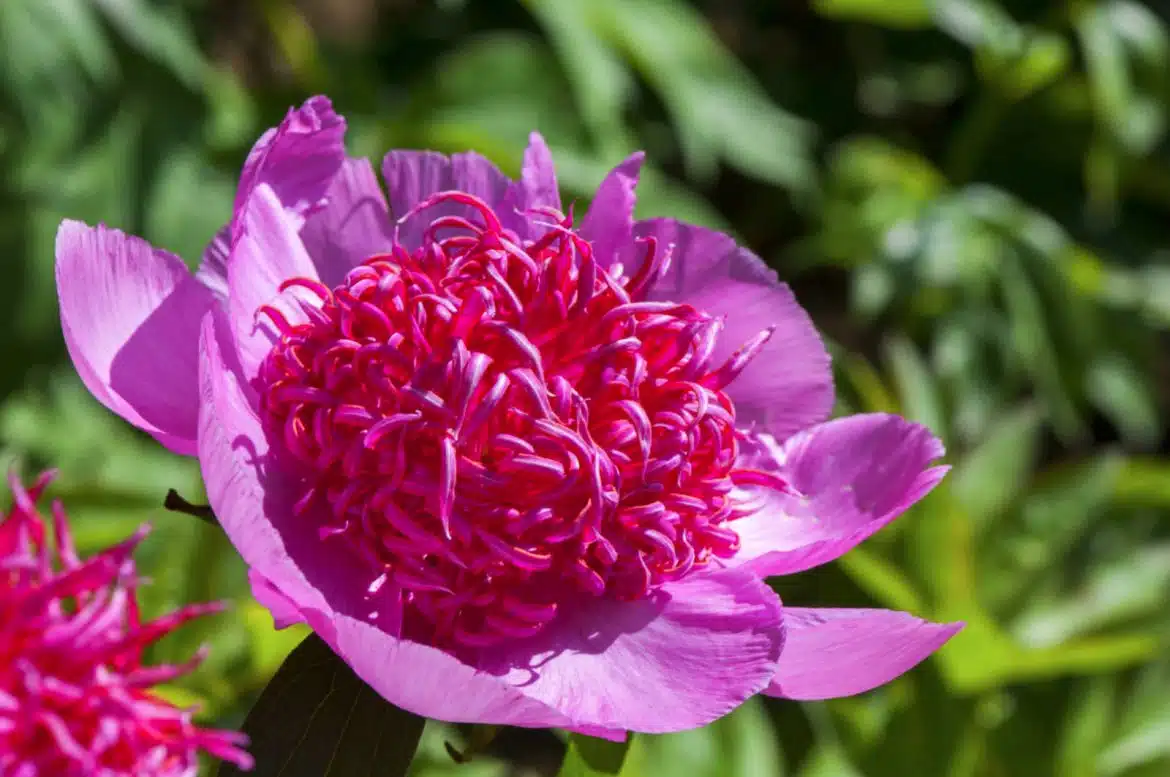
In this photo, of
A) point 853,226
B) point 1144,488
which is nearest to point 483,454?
point 1144,488

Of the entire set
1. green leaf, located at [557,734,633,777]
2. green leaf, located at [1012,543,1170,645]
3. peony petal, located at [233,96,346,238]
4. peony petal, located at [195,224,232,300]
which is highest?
peony petal, located at [233,96,346,238]

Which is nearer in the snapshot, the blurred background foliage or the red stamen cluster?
the red stamen cluster

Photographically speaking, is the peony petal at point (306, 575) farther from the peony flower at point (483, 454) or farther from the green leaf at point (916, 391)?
the green leaf at point (916, 391)

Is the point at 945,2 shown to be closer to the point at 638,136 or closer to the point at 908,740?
the point at 638,136

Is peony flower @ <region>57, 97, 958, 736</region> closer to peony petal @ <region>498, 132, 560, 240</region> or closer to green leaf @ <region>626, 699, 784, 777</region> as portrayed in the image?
peony petal @ <region>498, 132, 560, 240</region>

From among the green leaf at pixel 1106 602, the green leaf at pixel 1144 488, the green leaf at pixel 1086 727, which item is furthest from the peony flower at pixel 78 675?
the green leaf at pixel 1144 488

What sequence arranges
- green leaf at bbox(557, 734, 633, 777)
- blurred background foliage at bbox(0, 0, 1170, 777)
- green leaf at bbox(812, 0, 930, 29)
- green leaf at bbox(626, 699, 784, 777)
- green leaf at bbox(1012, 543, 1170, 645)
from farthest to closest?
1. green leaf at bbox(812, 0, 930, 29)
2. green leaf at bbox(1012, 543, 1170, 645)
3. blurred background foliage at bbox(0, 0, 1170, 777)
4. green leaf at bbox(626, 699, 784, 777)
5. green leaf at bbox(557, 734, 633, 777)

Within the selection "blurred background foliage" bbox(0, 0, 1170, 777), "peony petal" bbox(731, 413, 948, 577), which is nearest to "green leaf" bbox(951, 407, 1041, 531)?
"blurred background foliage" bbox(0, 0, 1170, 777)
